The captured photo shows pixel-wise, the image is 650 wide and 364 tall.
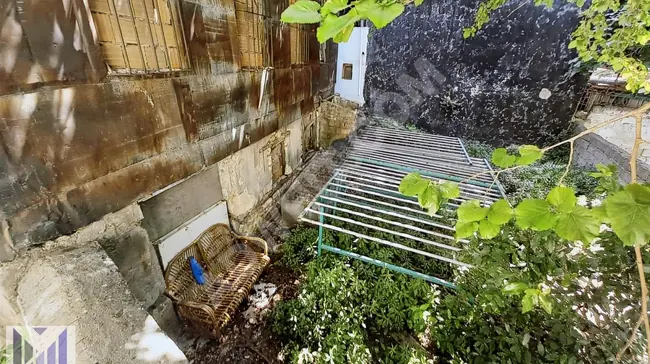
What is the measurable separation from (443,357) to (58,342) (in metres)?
3.85

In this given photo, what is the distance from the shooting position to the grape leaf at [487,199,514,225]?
119cm

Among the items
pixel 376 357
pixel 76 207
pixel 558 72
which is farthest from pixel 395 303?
pixel 558 72

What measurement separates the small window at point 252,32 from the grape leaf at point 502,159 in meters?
3.96

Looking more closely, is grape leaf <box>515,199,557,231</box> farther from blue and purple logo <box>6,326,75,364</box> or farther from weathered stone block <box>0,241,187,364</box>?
blue and purple logo <box>6,326,75,364</box>

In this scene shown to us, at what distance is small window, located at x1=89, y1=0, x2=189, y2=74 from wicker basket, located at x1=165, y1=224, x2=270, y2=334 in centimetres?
255

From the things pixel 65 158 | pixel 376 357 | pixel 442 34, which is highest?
pixel 442 34

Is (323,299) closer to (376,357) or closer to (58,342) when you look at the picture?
(376,357)

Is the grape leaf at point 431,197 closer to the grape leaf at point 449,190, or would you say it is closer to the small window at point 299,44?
the grape leaf at point 449,190

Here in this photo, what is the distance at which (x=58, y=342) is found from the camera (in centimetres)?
187

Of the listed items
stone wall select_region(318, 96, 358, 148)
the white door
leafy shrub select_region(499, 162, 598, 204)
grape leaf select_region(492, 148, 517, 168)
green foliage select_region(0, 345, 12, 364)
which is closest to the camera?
grape leaf select_region(492, 148, 517, 168)

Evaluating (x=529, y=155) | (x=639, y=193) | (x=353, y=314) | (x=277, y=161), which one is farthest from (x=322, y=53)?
(x=639, y=193)

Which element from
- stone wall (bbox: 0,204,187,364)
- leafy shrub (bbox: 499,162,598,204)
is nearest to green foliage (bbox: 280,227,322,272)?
stone wall (bbox: 0,204,187,364)

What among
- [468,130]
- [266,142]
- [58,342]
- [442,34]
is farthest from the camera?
[468,130]

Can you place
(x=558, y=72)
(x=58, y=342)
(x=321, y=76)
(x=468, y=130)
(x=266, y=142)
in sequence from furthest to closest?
1. (x=468, y=130)
2. (x=558, y=72)
3. (x=321, y=76)
4. (x=266, y=142)
5. (x=58, y=342)
